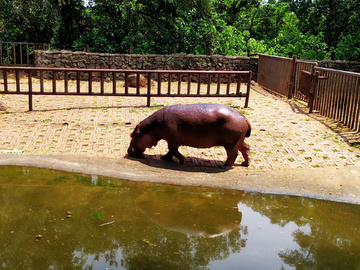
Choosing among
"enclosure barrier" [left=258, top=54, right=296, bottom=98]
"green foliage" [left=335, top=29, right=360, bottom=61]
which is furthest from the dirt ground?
"green foliage" [left=335, top=29, right=360, bottom=61]

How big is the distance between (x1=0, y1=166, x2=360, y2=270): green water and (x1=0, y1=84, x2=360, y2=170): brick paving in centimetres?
141

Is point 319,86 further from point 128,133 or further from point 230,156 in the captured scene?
point 128,133

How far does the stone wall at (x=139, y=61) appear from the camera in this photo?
15805 millimetres

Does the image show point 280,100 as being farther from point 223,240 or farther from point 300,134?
point 223,240

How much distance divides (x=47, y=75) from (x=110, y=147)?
1003cm

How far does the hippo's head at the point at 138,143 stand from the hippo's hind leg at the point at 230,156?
130 cm

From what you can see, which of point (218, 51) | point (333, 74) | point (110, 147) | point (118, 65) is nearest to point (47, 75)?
point (118, 65)

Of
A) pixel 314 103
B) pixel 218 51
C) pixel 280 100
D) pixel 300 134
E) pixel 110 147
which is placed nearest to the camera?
pixel 110 147

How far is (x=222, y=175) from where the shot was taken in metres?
6.25

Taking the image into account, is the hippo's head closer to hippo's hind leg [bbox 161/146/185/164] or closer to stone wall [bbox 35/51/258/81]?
hippo's hind leg [bbox 161/146/185/164]

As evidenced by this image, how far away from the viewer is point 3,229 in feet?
14.2

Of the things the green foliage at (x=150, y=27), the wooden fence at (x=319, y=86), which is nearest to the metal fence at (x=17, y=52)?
the green foliage at (x=150, y=27)

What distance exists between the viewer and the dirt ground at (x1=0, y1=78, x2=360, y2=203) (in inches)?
237

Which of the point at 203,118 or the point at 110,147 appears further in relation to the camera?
the point at 110,147
